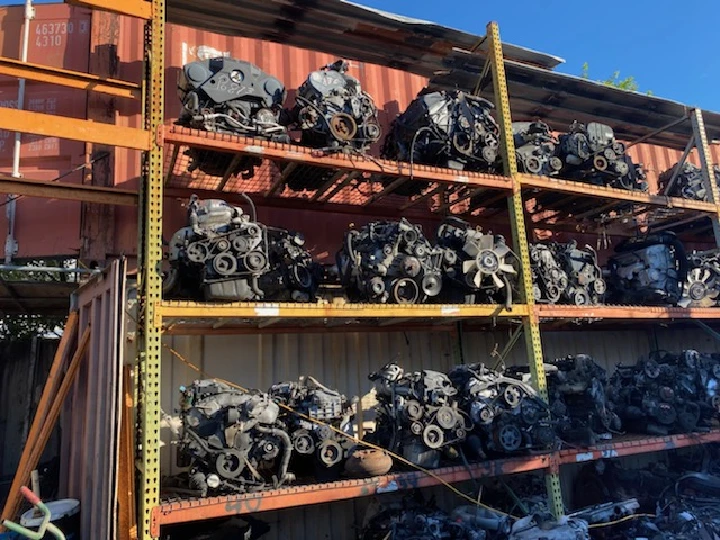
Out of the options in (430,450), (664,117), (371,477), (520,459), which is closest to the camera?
(371,477)

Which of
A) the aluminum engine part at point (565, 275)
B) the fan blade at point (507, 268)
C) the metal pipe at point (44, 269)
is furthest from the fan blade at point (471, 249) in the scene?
the metal pipe at point (44, 269)

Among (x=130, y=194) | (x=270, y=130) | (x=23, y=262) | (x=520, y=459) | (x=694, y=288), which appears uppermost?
(x=270, y=130)

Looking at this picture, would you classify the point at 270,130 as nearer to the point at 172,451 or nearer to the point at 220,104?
the point at 220,104

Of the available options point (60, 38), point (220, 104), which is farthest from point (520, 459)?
point (60, 38)

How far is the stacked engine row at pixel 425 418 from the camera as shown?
10.7ft

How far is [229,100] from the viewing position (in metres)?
3.67

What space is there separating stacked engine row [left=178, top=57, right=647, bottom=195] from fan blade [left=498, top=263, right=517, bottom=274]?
92 centimetres

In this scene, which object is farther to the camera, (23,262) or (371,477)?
(23,262)

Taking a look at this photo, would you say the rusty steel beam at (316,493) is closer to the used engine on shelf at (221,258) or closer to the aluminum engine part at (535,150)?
the used engine on shelf at (221,258)

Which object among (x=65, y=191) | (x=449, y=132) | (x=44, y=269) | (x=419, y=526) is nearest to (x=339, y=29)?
(x=449, y=132)

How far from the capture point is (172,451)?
3.98 m

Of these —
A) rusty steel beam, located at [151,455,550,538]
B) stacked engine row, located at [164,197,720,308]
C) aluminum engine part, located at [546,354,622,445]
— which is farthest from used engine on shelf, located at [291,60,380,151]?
aluminum engine part, located at [546,354,622,445]

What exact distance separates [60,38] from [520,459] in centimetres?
510

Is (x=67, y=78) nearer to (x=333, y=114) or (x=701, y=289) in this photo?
(x=333, y=114)
